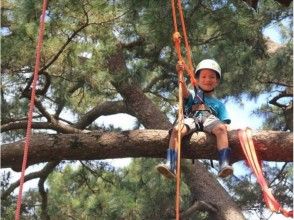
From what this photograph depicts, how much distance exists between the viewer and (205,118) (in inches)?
107

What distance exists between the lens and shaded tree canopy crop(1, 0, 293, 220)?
271 centimetres

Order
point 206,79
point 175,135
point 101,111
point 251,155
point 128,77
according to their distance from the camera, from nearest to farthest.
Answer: point 251,155 < point 175,135 < point 206,79 < point 128,77 < point 101,111

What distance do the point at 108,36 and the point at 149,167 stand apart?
1.71m

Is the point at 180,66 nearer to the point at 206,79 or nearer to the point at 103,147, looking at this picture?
the point at 206,79

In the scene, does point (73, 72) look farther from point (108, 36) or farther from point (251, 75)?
point (251, 75)

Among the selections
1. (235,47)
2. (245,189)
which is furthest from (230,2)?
(245,189)

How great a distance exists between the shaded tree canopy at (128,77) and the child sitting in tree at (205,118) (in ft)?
0.19

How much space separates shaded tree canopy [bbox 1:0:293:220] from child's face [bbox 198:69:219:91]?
1.27 feet

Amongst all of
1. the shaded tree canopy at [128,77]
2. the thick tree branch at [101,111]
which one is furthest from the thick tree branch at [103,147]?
the thick tree branch at [101,111]

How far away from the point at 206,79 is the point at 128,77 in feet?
2.87

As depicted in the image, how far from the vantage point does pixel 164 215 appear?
406 cm

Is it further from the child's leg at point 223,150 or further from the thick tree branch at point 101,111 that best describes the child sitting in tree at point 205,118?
the thick tree branch at point 101,111

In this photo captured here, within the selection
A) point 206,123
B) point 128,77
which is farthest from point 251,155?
point 128,77

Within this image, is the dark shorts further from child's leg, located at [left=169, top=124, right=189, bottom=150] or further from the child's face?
the child's face
